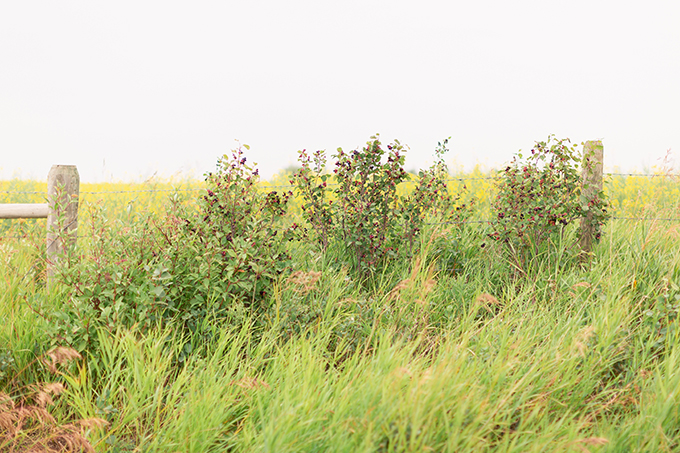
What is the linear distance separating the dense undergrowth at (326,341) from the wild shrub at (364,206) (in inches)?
1.4

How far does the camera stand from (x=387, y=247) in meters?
5.27

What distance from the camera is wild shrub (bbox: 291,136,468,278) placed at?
5043 millimetres

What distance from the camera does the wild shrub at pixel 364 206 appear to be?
5.04 meters

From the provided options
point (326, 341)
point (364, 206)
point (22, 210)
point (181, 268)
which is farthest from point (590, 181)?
point (22, 210)

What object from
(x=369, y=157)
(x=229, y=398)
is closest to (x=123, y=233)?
(x=229, y=398)

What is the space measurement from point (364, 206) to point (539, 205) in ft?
5.99

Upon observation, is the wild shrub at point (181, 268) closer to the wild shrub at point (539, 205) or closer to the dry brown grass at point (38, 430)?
the dry brown grass at point (38, 430)

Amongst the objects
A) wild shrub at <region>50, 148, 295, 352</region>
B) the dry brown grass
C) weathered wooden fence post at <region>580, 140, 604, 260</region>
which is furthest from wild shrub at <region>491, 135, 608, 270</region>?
the dry brown grass

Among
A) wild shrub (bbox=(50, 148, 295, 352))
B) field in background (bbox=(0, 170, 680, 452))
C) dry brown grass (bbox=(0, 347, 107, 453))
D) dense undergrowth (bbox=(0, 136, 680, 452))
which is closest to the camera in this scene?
field in background (bbox=(0, 170, 680, 452))

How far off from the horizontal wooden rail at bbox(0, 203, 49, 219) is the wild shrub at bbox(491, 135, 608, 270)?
482 cm

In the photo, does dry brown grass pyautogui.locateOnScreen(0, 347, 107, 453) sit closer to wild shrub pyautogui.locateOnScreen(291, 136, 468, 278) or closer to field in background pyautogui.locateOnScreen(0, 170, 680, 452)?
field in background pyautogui.locateOnScreen(0, 170, 680, 452)

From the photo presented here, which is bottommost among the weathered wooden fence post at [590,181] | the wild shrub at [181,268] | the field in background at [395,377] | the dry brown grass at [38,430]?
the dry brown grass at [38,430]

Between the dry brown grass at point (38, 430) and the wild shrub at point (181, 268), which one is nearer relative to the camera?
the dry brown grass at point (38, 430)

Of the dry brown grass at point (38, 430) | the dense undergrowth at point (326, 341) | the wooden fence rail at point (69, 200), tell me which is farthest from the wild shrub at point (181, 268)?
the wooden fence rail at point (69, 200)
